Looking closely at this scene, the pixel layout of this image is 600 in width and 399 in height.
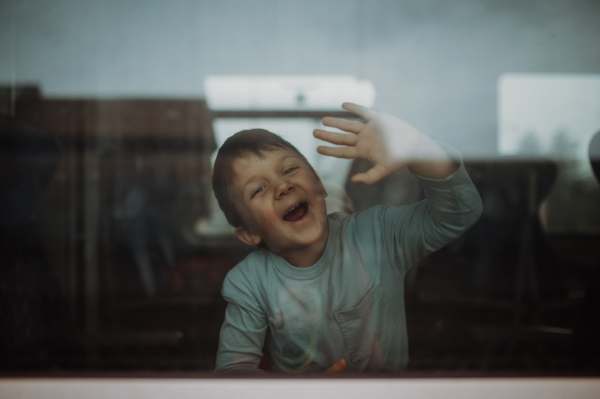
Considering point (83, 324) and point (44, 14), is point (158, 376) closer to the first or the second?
point (83, 324)

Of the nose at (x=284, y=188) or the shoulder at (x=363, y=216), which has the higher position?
the nose at (x=284, y=188)

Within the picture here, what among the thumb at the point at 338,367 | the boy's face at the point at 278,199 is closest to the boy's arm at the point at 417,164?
the boy's face at the point at 278,199

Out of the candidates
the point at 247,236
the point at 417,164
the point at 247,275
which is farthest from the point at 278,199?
the point at 417,164

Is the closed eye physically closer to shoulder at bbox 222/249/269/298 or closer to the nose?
the nose

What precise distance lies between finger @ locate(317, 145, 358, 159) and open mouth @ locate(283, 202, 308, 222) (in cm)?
15

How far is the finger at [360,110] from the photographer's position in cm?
98

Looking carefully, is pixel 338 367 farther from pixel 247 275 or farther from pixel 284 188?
pixel 284 188

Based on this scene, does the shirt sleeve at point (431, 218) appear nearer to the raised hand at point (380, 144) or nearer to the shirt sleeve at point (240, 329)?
the raised hand at point (380, 144)

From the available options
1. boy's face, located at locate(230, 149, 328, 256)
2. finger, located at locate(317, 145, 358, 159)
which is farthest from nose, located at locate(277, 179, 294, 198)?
finger, located at locate(317, 145, 358, 159)

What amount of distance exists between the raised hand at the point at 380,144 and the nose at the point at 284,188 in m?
0.12

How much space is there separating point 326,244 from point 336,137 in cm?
31

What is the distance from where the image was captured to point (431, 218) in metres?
1.01

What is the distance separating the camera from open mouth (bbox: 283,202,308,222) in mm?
1016

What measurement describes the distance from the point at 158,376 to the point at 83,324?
28 centimetres
